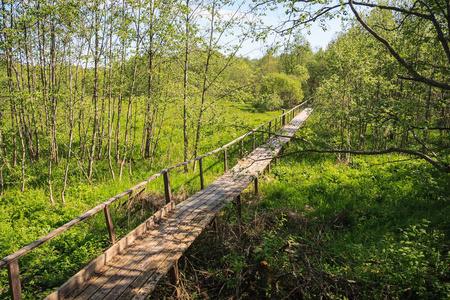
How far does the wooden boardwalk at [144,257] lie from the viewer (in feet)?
9.42

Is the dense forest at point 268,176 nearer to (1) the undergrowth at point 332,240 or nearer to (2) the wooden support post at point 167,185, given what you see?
(1) the undergrowth at point 332,240

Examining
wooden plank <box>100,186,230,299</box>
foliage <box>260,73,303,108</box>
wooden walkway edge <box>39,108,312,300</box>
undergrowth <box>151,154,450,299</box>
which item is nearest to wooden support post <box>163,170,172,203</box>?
wooden walkway edge <box>39,108,312,300</box>

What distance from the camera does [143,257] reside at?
3.53 metres

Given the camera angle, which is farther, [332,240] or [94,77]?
[94,77]

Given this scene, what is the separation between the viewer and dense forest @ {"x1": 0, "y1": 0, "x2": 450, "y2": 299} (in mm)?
3395

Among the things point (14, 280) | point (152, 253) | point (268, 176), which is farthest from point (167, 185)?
point (268, 176)

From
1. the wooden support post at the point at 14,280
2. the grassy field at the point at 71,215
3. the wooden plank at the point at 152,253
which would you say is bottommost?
the grassy field at the point at 71,215

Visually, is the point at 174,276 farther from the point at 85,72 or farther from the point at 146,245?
the point at 85,72

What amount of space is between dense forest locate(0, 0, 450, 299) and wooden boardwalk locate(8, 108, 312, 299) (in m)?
0.51

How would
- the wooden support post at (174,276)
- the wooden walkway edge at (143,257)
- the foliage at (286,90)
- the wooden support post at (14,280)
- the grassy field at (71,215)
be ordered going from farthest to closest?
1. the foliage at (286,90)
2. the grassy field at (71,215)
3. the wooden support post at (174,276)
4. the wooden walkway edge at (143,257)
5. the wooden support post at (14,280)

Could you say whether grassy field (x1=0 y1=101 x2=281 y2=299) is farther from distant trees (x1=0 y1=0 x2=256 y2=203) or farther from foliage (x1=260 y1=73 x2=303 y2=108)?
foliage (x1=260 y1=73 x2=303 y2=108)

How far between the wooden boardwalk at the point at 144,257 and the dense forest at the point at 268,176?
0.51 meters

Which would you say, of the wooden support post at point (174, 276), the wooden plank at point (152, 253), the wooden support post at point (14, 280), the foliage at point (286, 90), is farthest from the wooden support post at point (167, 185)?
the foliage at point (286, 90)

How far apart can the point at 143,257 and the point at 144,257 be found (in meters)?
0.01
